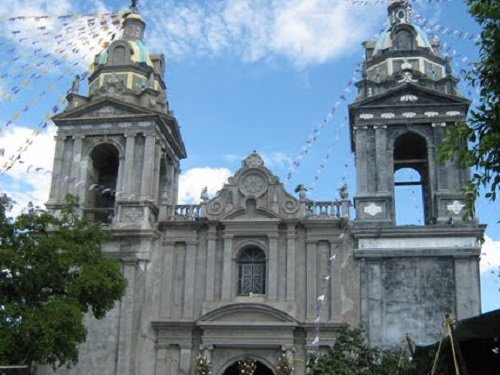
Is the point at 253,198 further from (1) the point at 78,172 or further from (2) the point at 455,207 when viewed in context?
(2) the point at 455,207

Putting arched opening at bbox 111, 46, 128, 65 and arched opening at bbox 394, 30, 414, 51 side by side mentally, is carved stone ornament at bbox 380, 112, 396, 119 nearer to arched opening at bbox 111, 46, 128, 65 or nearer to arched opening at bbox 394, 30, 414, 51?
arched opening at bbox 394, 30, 414, 51

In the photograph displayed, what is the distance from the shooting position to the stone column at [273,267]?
28047mm

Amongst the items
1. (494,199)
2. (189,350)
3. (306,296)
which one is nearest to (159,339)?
(189,350)

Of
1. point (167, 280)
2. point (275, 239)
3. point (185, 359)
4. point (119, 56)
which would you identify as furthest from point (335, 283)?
point (119, 56)

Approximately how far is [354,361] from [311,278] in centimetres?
623

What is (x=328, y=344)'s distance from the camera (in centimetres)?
2678

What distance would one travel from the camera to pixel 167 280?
28.9m

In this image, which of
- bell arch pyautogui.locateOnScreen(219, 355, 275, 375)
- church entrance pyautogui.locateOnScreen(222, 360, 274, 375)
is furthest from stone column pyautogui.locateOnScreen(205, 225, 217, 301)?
church entrance pyautogui.locateOnScreen(222, 360, 274, 375)

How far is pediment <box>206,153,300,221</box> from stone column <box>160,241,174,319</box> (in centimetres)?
204

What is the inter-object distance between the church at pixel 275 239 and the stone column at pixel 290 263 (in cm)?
5

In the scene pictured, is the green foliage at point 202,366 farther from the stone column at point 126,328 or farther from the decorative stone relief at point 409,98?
the decorative stone relief at point 409,98

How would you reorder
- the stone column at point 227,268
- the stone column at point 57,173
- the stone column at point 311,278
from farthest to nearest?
the stone column at point 57,173 → the stone column at point 227,268 → the stone column at point 311,278

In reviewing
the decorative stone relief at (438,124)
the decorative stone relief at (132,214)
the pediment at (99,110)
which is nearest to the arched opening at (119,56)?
the pediment at (99,110)

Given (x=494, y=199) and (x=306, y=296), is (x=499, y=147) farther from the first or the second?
(x=306, y=296)
